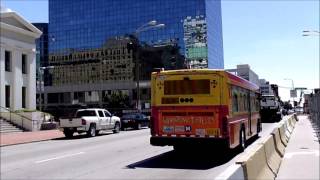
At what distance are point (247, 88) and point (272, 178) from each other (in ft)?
32.8

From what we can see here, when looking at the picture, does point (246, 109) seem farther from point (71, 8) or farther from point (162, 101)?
point (71, 8)

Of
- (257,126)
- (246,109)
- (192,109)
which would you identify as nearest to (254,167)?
(192,109)

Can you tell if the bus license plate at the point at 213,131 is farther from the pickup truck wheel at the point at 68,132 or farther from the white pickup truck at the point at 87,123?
the pickup truck wheel at the point at 68,132

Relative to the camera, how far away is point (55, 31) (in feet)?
493

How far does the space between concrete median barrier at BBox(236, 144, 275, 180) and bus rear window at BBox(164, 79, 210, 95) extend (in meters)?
5.05

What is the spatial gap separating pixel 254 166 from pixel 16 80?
4446 centimetres

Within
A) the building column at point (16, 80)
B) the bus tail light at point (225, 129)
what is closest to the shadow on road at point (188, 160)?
the bus tail light at point (225, 129)

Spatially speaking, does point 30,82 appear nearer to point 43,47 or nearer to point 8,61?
point 8,61

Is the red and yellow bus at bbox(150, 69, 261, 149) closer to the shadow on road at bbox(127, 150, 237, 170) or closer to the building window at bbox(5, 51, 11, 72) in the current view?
the shadow on road at bbox(127, 150, 237, 170)

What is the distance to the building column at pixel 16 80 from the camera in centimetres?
4975

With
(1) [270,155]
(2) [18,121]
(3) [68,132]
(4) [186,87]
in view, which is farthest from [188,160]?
(2) [18,121]

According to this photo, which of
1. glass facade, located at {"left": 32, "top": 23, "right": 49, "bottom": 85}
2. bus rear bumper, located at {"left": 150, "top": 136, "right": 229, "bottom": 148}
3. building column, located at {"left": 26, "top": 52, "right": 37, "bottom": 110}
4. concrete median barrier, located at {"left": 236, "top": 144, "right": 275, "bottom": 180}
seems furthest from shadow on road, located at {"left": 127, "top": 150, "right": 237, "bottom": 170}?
glass facade, located at {"left": 32, "top": 23, "right": 49, "bottom": 85}

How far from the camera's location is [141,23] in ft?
438

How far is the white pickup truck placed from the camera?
31234 mm
